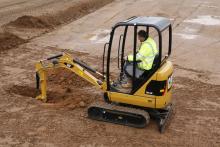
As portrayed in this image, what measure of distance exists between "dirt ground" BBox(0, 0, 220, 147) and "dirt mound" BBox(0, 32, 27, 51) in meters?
0.04

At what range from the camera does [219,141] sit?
907 centimetres


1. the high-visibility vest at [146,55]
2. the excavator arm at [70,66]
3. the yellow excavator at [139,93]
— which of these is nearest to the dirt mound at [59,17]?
the excavator arm at [70,66]

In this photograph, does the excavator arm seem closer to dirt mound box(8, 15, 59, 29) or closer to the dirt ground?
the dirt ground

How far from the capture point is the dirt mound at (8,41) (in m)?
16.1

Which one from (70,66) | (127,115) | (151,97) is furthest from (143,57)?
(70,66)

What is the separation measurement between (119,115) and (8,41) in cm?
871

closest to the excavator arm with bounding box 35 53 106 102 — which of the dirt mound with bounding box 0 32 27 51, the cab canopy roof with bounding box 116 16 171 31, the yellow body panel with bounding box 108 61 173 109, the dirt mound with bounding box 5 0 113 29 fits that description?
the yellow body panel with bounding box 108 61 173 109

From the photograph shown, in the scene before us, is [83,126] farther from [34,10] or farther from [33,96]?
[34,10]

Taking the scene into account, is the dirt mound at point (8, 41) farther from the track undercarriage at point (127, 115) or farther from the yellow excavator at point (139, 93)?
the track undercarriage at point (127, 115)

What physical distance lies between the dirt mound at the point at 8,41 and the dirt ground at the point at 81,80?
0.13 ft

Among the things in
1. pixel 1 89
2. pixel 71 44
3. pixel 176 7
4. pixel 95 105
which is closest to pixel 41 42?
pixel 71 44

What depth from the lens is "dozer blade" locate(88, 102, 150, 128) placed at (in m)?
9.16

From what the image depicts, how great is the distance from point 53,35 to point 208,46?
21.8 feet

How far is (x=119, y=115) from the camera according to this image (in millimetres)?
9336
